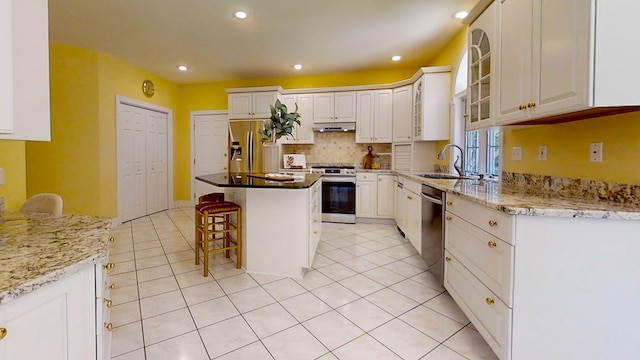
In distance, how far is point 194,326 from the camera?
182 centimetres

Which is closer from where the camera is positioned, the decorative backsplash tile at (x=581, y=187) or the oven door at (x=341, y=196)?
the decorative backsplash tile at (x=581, y=187)

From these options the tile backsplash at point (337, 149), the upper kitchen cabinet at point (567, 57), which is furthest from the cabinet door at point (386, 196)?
the upper kitchen cabinet at point (567, 57)

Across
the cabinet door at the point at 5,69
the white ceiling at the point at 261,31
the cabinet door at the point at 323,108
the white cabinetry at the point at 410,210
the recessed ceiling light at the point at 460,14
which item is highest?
the white ceiling at the point at 261,31

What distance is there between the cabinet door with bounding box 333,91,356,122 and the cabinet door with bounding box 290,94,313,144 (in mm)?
459

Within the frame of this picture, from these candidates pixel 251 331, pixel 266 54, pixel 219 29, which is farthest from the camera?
pixel 266 54

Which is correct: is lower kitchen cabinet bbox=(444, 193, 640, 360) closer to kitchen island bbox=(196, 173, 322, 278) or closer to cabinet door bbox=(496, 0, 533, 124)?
cabinet door bbox=(496, 0, 533, 124)

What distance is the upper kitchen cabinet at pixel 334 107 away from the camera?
15.8 feet

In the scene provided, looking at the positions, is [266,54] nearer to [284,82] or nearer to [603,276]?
[284,82]

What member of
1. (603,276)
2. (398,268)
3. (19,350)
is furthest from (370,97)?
(19,350)

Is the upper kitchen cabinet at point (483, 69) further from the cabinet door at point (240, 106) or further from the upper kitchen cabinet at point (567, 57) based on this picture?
the cabinet door at point (240, 106)

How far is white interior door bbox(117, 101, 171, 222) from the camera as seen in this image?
14.9ft

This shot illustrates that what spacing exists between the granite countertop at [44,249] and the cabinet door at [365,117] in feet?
13.2

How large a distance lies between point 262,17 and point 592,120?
10.2ft

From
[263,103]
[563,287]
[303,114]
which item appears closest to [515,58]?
[563,287]
